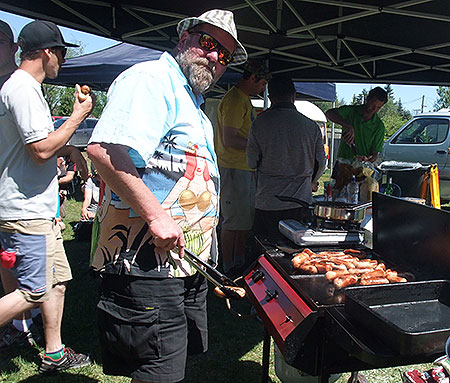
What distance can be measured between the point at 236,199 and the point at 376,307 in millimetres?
2926

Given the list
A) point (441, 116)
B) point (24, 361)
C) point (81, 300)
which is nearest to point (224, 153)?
point (81, 300)

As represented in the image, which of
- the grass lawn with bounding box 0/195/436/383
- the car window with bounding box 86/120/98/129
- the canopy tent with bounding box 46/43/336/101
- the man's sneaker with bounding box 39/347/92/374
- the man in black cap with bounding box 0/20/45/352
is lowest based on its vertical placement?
the grass lawn with bounding box 0/195/436/383

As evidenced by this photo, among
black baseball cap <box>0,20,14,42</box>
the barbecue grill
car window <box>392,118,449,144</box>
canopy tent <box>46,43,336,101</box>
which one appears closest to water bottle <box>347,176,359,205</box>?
the barbecue grill

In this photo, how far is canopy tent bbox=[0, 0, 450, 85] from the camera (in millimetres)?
3454

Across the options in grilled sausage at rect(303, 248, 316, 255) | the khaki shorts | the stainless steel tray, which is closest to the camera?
the stainless steel tray

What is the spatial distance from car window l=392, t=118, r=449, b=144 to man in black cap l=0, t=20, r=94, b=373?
9497mm

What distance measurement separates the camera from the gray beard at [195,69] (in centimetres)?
168

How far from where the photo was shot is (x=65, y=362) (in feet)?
8.48

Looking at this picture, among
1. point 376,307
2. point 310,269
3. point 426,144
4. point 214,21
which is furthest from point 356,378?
point 426,144

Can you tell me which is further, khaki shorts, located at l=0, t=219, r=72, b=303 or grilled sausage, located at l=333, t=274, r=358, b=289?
khaki shorts, located at l=0, t=219, r=72, b=303

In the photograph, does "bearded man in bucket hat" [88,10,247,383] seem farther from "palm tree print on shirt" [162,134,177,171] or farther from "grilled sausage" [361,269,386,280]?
"grilled sausage" [361,269,386,280]

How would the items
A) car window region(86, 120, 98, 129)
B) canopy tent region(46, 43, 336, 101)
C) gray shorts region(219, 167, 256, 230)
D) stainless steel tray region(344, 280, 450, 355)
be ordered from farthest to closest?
car window region(86, 120, 98, 129) → canopy tent region(46, 43, 336, 101) → gray shorts region(219, 167, 256, 230) → stainless steel tray region(344, 280, 450, 355)

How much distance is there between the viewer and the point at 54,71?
2.32 m

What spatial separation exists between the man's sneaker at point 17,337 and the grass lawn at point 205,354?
0.22 feet
